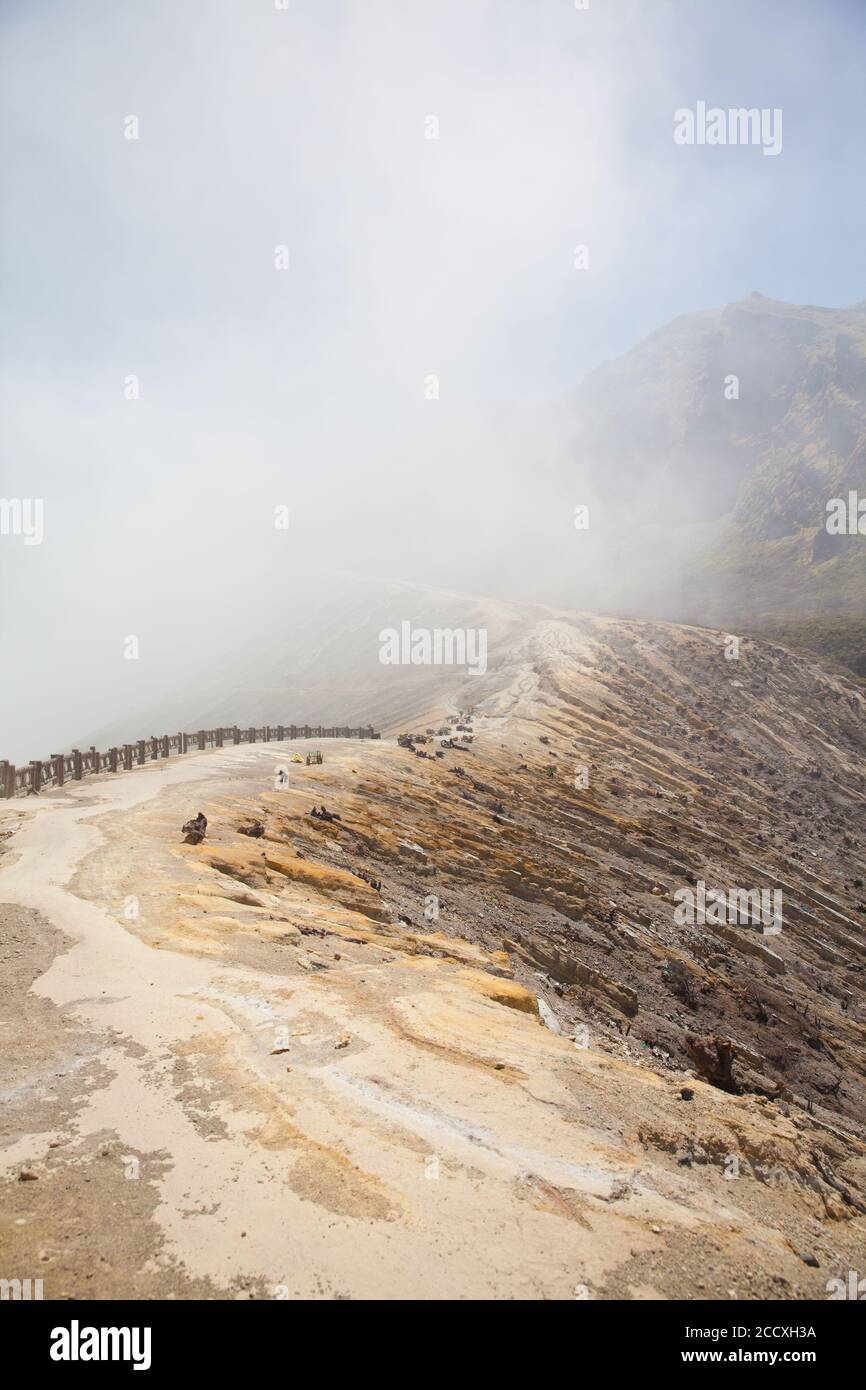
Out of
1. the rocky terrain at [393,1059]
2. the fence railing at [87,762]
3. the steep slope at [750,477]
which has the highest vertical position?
the steep slope at [750,477]

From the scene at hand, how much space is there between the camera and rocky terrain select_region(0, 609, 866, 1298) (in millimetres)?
4938

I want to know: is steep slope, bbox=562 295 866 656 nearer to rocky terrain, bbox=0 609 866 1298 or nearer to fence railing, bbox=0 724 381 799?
fence railing, bbox=0 724 381 799

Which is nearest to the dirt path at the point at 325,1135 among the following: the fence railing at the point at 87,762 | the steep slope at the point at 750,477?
the fence railing at the point at 87,762

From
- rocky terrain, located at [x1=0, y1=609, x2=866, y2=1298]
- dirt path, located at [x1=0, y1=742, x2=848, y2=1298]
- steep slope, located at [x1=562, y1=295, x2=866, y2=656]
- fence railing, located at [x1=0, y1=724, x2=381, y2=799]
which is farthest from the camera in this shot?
steep slope, located at [x1=562, y1=295, x2=866, y2=656]

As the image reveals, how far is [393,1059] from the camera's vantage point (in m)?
7.44

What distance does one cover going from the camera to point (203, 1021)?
7.92 meters

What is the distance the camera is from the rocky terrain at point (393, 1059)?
494cm

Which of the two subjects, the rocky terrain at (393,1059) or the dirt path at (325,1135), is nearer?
the dirt path at (325,1135)

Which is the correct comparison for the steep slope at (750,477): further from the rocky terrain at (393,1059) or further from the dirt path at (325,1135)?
the dirt path at (325,1135)

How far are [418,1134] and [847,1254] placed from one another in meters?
3.86

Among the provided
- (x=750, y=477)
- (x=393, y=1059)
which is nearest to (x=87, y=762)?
(x=393, y=1059)

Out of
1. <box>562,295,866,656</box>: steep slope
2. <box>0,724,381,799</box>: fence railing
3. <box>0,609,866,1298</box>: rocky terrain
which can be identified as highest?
<box>562,295,866,656</box>: steep slope

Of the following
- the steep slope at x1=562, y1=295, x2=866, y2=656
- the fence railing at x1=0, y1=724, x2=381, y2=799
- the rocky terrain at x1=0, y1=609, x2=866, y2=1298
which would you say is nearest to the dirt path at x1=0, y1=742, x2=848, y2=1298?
the rocky terrain at x1=0, y1=609, x2=866, y2=1298

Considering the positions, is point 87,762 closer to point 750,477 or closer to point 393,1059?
point 393,1059
